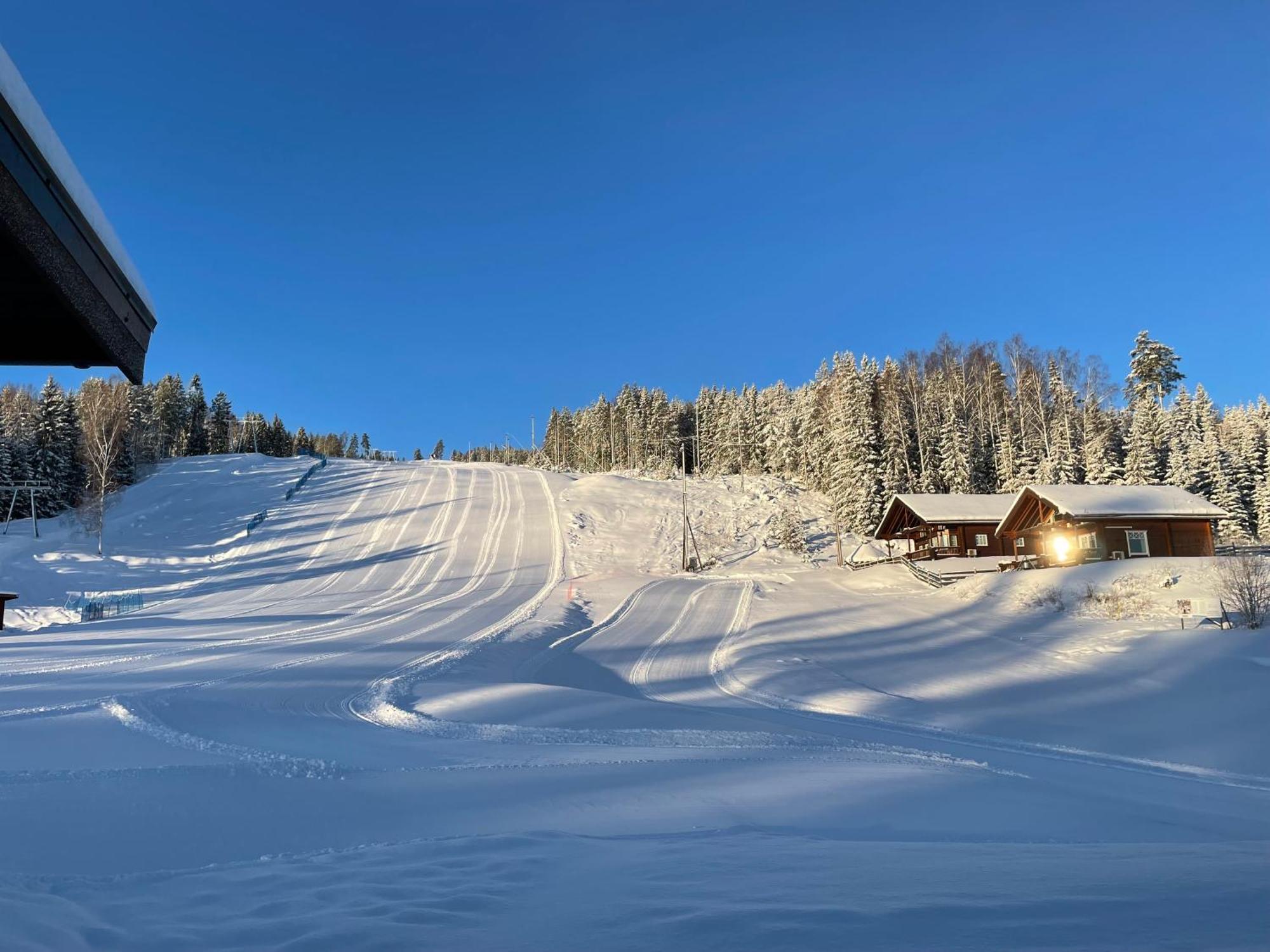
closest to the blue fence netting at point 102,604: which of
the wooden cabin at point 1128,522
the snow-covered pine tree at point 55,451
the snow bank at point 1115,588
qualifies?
the snow-covered pine tree at point 55,451

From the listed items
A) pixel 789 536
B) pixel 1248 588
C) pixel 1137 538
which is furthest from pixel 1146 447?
pixel 1248 588

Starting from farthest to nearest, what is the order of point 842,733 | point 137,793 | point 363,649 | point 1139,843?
point 363,649, point 842,733, point 137,793, point 1139,843

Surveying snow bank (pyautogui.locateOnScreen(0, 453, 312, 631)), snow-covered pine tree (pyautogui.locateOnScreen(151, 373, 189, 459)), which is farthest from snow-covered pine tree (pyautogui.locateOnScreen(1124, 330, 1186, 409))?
snow-covered pine tree (pyautogui.locateOnScreen(151, 373, 189, 459))

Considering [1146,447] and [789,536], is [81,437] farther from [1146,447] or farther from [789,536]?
[1146,447]

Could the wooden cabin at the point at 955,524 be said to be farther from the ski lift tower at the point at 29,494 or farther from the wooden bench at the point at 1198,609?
the ski lift tower at the point at 29,494

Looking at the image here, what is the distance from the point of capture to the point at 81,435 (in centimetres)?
5981

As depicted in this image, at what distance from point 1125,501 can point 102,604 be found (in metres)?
46.4

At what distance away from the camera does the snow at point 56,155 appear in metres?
2.26

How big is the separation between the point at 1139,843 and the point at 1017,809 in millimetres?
1163

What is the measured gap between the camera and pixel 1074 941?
8.59 feet

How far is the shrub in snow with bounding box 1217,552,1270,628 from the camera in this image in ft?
71.9

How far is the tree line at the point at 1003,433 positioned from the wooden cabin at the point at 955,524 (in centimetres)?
721

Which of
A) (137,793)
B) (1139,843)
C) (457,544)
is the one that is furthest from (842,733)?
(457,544)

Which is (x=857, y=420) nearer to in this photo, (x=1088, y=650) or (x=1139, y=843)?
(x=1088, y=650)
